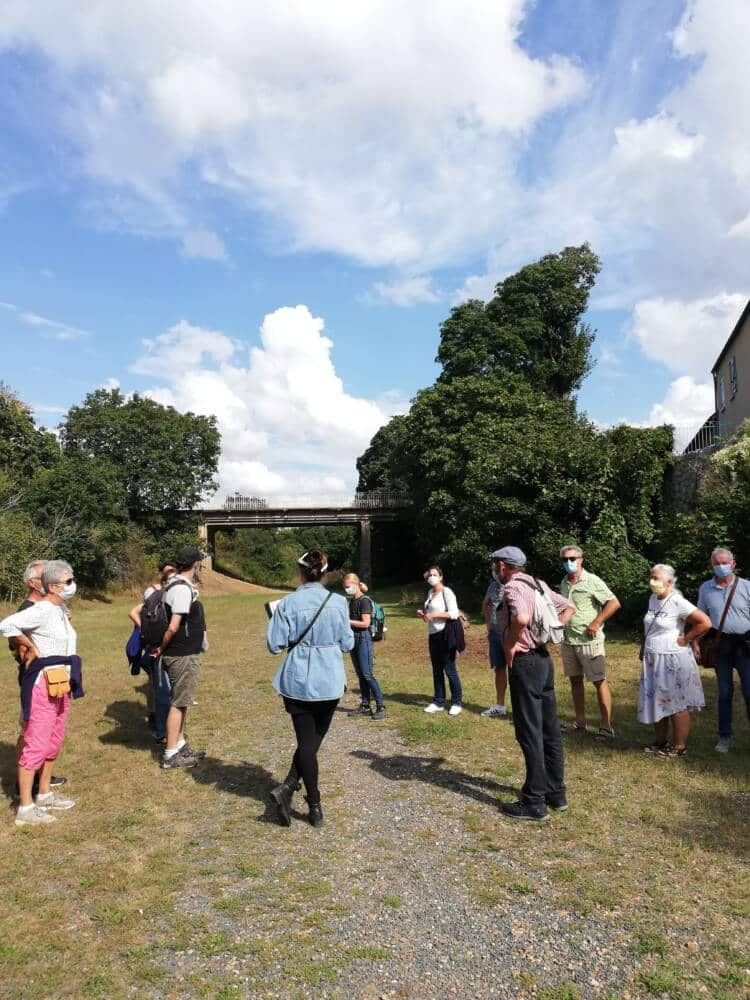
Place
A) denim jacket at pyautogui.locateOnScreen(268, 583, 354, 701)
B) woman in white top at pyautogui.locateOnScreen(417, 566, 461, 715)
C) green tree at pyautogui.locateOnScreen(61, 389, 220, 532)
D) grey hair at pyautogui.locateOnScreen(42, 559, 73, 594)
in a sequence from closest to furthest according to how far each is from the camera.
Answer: denim jacket at pyautogui.locateOnScreen(268, 583, 354, 701) < grey hair at pyautogui.locateOnScreen(42, 559, 73, 594) < woman in white top at pyautogui.locateOnScreen(417, 566, 461, 715) < green tree at pyautogui.locateOnScreen(61, 389, 220, 532)

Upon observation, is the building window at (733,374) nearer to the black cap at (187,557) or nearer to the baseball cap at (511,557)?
the baseball cap at (511,557)

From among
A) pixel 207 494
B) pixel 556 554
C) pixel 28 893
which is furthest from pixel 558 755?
pixel 207 494

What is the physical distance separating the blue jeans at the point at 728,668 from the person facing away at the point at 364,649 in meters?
3.73

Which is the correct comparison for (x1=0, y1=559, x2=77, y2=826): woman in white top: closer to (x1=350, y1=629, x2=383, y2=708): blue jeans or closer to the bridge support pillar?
(x1=350, y1=629, x2=383, y2=708): blue jeans

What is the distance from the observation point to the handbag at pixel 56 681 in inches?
193

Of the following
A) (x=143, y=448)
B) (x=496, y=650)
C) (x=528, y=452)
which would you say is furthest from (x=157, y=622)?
(x=143, y=448)

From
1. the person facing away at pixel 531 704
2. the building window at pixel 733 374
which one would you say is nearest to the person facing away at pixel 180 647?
the person facing away at pixel 531 704

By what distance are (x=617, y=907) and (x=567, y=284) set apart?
38.0 m

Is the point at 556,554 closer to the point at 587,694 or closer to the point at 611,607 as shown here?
the point at 587,694

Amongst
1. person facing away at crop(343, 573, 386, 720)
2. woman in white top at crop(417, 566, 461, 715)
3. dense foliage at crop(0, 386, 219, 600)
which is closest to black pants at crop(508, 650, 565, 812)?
woman in white top at crop(417, 566, 461, 715)

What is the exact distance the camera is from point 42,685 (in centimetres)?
494

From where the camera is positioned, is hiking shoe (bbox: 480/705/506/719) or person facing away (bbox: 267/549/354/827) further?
hiking shoe (bbox: 480/705/506/719)

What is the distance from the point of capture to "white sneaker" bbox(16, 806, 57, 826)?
15.9ft

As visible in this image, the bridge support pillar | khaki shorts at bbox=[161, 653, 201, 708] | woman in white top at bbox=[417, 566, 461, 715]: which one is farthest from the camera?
the bridge support pillar
